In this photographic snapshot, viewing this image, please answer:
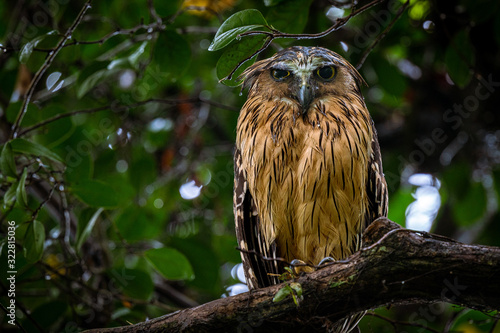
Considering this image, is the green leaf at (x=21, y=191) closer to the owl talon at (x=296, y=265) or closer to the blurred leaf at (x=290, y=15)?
the owl talon at (x=296, y=265)

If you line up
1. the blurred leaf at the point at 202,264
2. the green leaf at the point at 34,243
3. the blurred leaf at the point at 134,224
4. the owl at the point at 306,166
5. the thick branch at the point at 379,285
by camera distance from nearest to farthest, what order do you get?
the thick branch at the point at 379,285
the green leaf at the point at 34,243
the owl at the point at 306,166
the blurred leaf at the point at 134,224
the blurred leaf at the point at 202,264

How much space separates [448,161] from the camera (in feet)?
16.8

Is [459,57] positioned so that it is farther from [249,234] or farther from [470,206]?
[249,234]

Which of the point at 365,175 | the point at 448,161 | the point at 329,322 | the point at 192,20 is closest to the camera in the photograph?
the point at 329,322

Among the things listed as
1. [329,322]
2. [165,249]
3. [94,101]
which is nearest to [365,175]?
[329,322]

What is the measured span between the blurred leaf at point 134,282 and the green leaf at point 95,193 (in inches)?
24.2

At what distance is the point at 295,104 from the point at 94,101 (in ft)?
6.26

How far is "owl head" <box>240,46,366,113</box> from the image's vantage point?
2.88 metres

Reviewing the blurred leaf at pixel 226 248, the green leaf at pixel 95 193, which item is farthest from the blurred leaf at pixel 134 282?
the blurred leaf at pixel 226 248

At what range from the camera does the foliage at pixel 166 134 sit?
9.67 feet

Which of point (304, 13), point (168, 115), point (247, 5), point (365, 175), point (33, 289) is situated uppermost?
point (247, 5)

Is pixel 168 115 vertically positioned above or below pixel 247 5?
below

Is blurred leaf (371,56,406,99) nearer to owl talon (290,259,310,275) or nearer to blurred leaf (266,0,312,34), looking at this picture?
blurred leaf (266,0,312,34)

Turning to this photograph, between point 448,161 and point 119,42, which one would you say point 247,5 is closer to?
point 119,42
